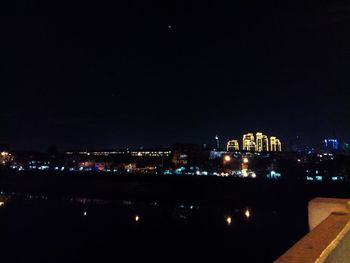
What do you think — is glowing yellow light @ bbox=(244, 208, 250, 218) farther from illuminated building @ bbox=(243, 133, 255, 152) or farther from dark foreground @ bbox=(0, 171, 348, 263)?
illuminated building @ bbox=(243, 133, 255, 152)

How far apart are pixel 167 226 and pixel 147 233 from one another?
2962 mm

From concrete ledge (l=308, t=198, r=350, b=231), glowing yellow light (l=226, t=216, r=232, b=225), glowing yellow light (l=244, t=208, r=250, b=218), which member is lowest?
glowing yellow light (l=244, t=208, r=250, b=218)

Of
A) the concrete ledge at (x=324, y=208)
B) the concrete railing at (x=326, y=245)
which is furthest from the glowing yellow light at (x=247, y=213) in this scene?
the concrete railing at (x=326, y=245)

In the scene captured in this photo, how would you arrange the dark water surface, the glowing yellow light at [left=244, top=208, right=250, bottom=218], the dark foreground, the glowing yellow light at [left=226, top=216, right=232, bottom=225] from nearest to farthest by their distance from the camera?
the dark water surface, the dark foreground, the glowing yellow light at [left=226, top=216, right=232, bottom=225], the glowing yellow light at [left=244, top=208, right=250, bottom=218]

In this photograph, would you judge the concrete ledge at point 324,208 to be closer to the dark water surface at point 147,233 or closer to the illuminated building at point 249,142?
the dark water surface at point 147,233

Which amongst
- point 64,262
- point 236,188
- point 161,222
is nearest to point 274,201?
point 236,188

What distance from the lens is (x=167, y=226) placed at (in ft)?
118

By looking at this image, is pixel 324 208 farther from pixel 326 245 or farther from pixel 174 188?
pixel 174 188

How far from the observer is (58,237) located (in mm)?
32719

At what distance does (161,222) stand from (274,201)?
71.8 ft

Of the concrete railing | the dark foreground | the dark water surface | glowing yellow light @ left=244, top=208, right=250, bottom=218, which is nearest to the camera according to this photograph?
the concrete railing

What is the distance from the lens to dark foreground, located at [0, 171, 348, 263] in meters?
27.3

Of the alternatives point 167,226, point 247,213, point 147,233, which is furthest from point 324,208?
point 247,213

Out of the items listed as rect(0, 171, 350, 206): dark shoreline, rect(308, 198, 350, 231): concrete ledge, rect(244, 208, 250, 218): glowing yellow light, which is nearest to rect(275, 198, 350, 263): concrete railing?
rect(308, 198, 350, 231): concrete ledge
